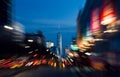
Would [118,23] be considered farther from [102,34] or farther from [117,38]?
[102,34]

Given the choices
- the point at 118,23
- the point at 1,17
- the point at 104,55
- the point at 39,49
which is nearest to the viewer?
Answer: the point at 118,23

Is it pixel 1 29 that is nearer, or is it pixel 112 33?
pixel 112 33

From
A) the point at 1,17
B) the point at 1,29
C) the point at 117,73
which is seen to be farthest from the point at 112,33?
the point at 1,17

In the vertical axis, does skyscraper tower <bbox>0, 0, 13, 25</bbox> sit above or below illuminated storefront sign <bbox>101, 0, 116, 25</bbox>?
above

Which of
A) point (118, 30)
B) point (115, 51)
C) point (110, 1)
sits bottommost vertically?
point (115, 51)

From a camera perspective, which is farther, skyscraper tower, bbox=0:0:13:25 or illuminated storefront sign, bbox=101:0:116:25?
skyscraper tower, bbox=0:0:13:25

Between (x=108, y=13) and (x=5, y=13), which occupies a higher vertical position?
(x=5, y=13)

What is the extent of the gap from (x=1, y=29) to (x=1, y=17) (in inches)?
94.9

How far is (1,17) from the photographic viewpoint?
25.5m

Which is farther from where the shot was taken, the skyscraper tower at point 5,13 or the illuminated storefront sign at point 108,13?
the skyscraper tower at point 5,13

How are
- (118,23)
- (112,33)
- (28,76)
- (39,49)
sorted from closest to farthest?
(118,23) < (112,33) < (28,76) < (39,49)

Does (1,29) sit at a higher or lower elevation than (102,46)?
higher

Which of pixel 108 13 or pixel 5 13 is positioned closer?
pixel 108 13

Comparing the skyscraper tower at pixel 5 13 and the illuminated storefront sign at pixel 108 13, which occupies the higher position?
the skyscraper tower at pixel 5 13
